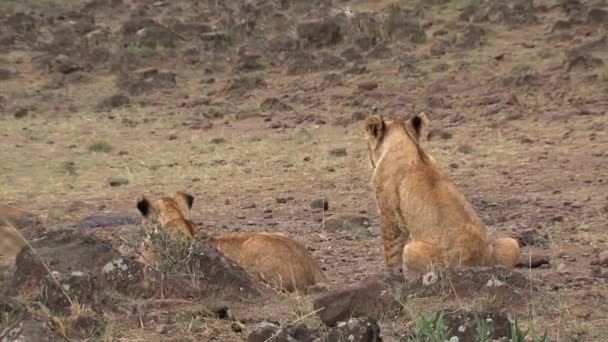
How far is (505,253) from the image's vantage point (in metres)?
6.95

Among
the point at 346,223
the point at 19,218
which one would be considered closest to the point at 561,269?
the point at 346,223

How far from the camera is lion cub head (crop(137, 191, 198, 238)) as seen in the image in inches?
299

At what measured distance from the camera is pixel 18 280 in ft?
20.4

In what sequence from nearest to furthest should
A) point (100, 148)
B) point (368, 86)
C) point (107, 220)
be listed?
point (107, 220) → point (100, 148) → point (368, 86)

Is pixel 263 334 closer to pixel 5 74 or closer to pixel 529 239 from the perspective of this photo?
pixel 529 239

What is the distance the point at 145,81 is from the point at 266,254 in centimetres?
1390

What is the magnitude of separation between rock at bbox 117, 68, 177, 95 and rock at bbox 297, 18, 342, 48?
257 centimetres

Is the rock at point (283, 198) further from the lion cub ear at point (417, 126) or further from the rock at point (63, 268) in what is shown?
the rock at point (63, 268)

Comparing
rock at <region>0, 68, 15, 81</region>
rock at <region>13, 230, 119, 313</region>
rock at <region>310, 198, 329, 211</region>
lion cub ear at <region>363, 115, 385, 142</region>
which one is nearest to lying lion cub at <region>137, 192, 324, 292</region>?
rock at <region>13, 230, 119, 313</region>

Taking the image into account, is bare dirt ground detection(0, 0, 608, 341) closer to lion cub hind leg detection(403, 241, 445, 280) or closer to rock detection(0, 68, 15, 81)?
rock detection(0, 68, 15, 81)

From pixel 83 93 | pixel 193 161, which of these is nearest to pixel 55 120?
pixel 83 93

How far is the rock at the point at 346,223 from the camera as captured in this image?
33.1 ft

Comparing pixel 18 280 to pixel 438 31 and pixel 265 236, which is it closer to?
pixel 265 236

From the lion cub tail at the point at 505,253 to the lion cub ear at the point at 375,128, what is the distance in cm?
121
